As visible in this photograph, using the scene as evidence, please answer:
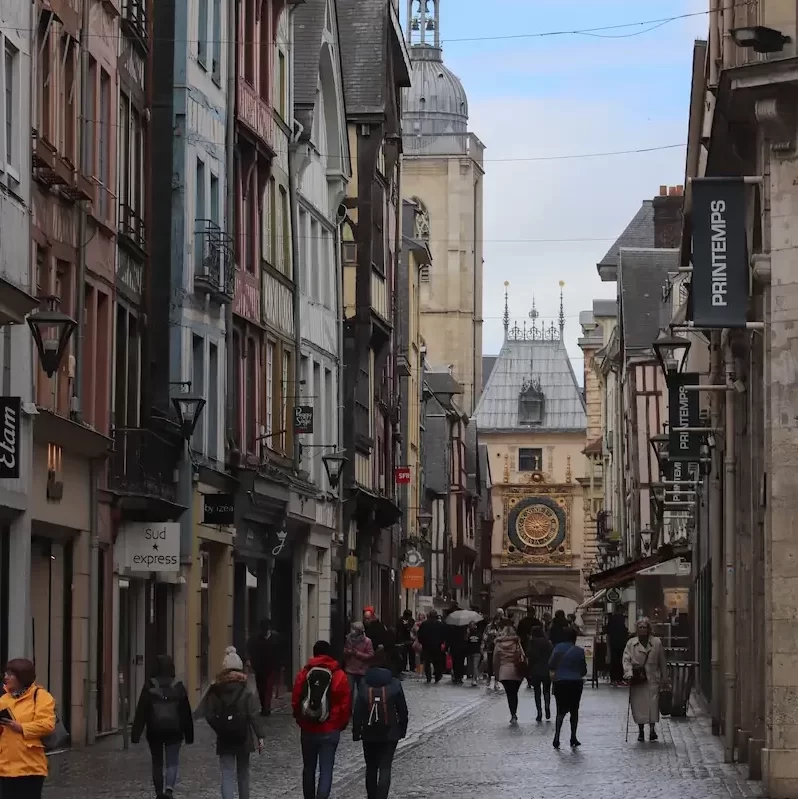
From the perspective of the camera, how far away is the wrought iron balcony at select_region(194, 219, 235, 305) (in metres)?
33.3

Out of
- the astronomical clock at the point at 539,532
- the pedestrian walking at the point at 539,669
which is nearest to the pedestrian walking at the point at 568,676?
the pedestrian walking at the point at 539,669

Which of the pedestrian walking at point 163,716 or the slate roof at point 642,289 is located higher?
the slate roof at point 642,289

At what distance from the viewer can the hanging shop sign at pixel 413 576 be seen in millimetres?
57594

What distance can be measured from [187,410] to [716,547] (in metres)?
7.20

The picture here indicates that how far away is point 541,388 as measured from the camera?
136 m

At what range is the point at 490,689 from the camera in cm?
4747

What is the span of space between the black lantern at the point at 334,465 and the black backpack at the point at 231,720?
24.2m

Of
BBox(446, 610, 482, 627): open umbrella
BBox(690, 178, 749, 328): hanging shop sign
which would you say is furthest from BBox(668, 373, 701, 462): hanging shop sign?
BBox(446, 610, 482, 627): open umbrella

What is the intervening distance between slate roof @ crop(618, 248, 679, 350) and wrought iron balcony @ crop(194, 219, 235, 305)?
113 feet

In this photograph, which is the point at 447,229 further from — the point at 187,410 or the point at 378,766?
the point at 378,766

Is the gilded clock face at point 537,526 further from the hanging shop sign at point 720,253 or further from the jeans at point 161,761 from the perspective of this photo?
the jeans at point 161,761

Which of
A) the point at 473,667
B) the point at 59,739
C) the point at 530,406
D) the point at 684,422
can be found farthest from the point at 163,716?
the point at 530,406

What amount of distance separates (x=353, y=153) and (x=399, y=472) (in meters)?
13.3

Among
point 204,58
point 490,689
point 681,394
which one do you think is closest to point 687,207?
point 681,394
